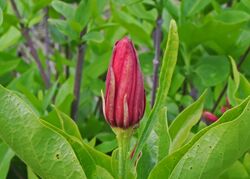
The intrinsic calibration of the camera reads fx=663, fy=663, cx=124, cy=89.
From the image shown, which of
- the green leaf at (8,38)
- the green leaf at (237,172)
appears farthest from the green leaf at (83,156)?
the green leaf at (8,38)

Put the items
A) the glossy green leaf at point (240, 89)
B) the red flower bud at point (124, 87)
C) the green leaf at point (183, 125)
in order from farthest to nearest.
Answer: the glossy green leaf at point (240, 89), the green leaf at point (183, 125), the red flower bud at point (124, 87)

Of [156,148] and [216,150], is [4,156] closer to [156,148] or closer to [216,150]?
[156,148]

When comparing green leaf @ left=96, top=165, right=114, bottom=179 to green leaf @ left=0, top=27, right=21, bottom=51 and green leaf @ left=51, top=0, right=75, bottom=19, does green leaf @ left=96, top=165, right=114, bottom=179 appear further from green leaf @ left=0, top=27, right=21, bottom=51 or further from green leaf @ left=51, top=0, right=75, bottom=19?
green leaf @ left=0, top=27, right=21, bottom=51

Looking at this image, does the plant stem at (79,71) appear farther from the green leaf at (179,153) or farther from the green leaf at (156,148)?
the green leaf at (179,153)

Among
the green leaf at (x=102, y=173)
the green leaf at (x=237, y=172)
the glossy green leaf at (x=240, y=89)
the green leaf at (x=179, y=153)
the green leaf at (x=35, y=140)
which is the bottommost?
the green leaf at (x=237, y=172)

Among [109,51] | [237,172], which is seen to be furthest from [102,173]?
[109,51]
